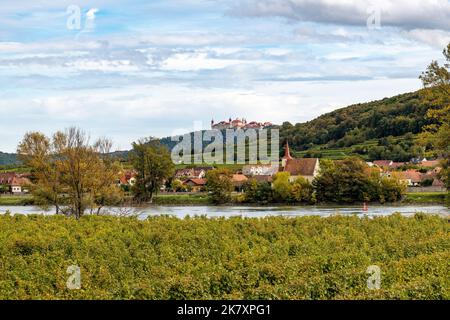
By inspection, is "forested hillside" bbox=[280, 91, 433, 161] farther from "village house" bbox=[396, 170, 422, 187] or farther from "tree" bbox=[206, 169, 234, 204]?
"tree" bbox=[206, 169, 234, 204]

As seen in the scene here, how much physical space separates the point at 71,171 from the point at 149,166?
40941mm

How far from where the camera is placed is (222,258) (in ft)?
73.3

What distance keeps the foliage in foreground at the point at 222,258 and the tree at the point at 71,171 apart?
12.0 meters

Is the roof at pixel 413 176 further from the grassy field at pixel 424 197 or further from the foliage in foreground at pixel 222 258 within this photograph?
the foliage in foreground at pixel 222 258

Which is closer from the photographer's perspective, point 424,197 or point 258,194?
point 424,197

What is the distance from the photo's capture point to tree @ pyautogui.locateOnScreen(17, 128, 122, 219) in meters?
44.5

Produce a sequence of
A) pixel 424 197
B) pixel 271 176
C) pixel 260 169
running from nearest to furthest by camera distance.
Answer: pixel 424 197, pixel 271 176, pixel 260 169

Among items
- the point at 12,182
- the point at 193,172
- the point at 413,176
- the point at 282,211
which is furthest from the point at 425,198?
the point at 12,182

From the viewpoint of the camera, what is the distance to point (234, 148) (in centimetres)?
16375

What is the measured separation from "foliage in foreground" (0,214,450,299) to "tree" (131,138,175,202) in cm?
5222

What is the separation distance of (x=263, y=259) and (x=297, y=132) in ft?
502

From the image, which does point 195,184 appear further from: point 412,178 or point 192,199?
point 412,178

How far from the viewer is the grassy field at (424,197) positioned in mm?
81188

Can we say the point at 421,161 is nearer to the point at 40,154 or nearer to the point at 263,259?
the point at 40,154
